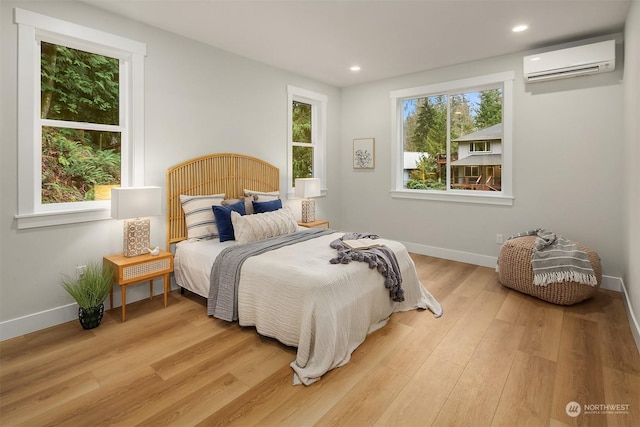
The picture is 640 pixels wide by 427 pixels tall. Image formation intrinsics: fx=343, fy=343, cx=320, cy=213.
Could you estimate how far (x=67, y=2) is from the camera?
2.77 metres

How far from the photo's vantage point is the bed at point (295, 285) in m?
2.19

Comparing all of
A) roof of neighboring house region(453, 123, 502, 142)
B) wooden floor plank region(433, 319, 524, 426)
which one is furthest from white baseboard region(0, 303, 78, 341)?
roof of neighboring house region(453, 123, 502, 142)

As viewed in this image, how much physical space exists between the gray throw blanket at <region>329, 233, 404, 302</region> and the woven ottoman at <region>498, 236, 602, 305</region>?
141 centimetres

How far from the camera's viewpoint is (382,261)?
8.95 ft

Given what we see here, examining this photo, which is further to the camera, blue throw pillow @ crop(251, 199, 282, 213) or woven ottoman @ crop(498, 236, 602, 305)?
blue throw pillow @ crop(251, 199, 282, 213)

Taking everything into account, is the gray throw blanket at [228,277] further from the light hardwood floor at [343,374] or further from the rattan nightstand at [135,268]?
the rattan nightstand at [135,268]

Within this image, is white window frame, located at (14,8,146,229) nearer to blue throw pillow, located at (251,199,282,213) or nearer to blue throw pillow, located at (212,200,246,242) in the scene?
blue throw pillow, located at (212,200,246,242)

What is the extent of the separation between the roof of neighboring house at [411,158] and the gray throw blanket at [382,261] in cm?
260

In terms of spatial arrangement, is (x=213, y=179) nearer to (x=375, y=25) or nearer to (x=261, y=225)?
(x=261, y=225)

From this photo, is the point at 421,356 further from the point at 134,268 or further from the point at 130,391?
the point at 134,268

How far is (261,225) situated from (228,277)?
724mm

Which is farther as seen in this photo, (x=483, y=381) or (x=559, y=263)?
(x=559, y=263)

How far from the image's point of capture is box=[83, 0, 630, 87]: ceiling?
2906 mm

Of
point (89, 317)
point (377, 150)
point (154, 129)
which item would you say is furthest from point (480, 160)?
point (89, 317)
